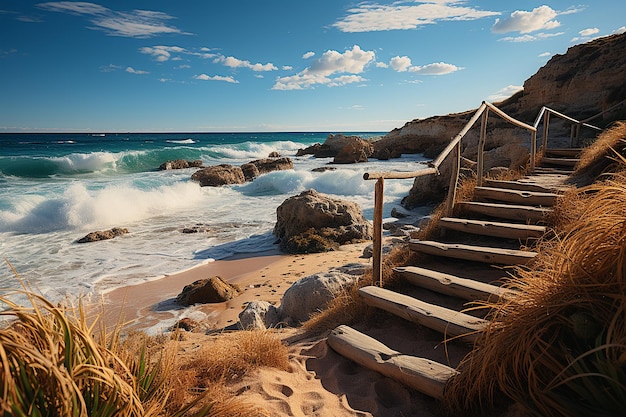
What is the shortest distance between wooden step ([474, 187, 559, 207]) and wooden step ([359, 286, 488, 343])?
2.85 m

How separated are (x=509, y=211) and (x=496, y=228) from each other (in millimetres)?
606

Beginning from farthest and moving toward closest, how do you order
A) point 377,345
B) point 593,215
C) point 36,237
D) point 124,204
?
1. point 124,204
2. point 36,237
3. point 377,345
4. point 593,215

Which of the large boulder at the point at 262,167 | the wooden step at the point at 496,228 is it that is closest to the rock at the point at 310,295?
the wooden step at the point at 496,228

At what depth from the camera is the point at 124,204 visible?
14586 mm

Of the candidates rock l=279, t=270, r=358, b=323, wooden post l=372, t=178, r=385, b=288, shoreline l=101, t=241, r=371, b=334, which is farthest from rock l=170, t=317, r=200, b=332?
wooden post l=372, t=178, r=385, b=288

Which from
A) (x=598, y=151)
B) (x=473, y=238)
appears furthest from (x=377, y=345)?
(x=598, y=151)

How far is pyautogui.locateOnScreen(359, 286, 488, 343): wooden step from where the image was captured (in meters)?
3.01

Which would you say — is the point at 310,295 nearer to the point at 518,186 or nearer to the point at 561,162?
the point at 518,186

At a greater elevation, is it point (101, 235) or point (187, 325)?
point (101, 235)

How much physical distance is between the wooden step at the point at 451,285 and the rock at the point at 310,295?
1345 mm

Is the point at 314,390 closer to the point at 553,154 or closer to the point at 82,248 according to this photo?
the point at 82,248

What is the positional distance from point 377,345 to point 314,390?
68 cm

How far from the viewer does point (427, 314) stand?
11.0ft

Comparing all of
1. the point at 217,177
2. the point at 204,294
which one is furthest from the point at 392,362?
the point at 217,177
